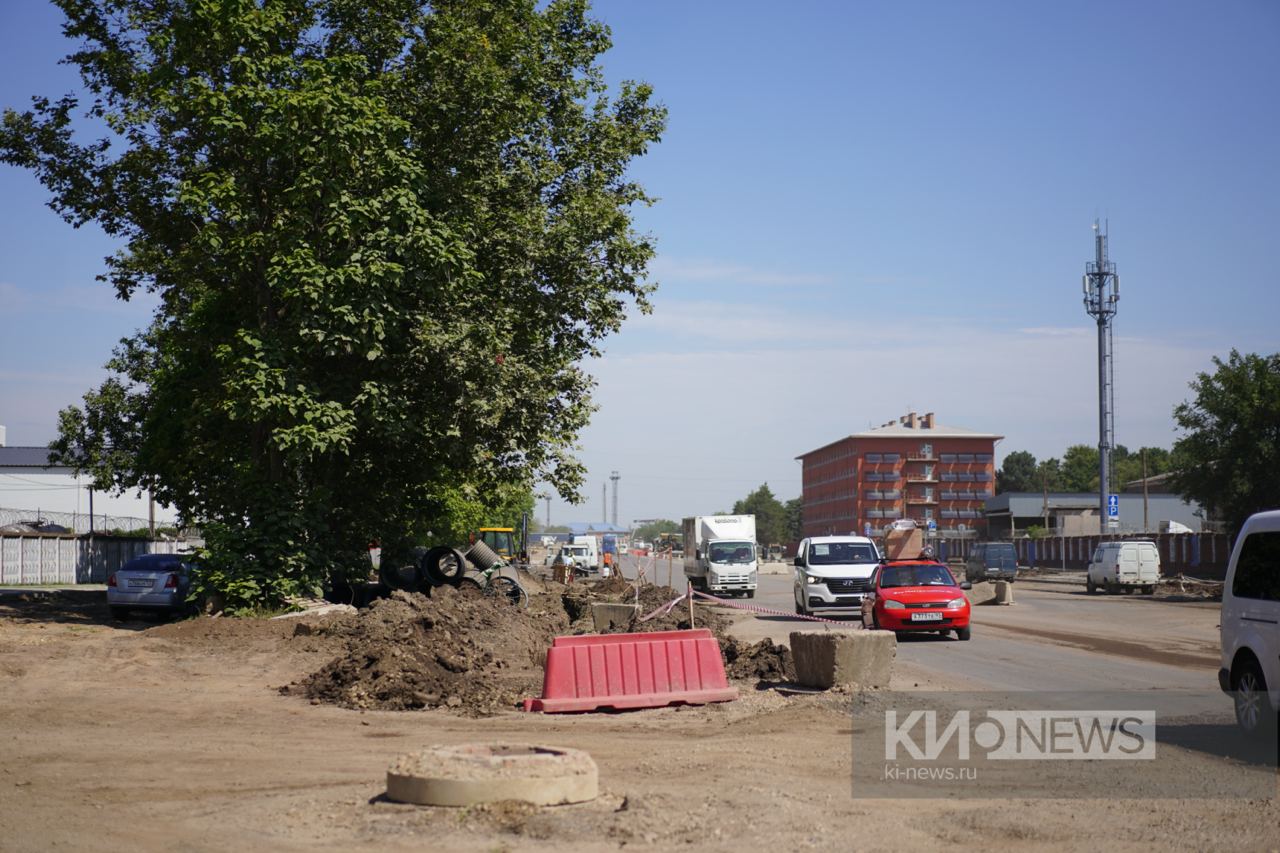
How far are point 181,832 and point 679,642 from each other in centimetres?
735

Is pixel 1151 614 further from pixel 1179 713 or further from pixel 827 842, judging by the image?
pixel 827 842

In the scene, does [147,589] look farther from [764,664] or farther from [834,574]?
[764,664]

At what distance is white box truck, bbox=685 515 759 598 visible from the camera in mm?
47469

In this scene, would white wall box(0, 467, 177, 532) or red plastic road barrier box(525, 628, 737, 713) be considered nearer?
red plastic road barrier box(525, 628, 737, 713)

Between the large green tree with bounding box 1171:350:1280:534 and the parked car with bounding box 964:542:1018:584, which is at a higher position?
the large green tree with bounding box 1171:350:1280:534

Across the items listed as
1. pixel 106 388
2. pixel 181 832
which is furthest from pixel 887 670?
pixel 106 388

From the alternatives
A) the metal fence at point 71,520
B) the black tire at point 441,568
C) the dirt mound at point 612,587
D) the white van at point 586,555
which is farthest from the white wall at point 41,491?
the black tire at point 441,568

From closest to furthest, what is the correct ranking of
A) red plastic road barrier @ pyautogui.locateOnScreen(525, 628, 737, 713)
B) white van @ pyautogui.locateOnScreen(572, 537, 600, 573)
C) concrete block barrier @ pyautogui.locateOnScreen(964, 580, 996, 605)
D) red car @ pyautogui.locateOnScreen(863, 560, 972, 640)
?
red plastic road barrier @ pyautogui.locateOnScreen(525, 628, 737, 713) < red car @ pyautogui.locateOnScreen(863, 560, 972, 640) < concrete block barrier @ pyautogui.locateOnScreen(964, 580, 996, 605) < white van @ pyautogui.locateOnScreen(572, 537, 600, 573)

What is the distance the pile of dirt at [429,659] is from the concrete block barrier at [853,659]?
3.58 metres

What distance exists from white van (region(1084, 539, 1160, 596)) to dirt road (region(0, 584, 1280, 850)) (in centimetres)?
4054

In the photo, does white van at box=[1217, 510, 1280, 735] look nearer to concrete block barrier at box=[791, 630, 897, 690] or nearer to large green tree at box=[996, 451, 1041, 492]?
concrete block barrier at box=[791, 630, 897, 690]

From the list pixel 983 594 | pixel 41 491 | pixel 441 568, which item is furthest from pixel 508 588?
pixel 41 491

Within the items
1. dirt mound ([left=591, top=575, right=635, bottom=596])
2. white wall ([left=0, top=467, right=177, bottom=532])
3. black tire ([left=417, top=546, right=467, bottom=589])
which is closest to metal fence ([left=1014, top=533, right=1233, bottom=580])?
dirt mound ([left=591, top=575, right=635, bottom=596])

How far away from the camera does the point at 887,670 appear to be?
47.6 ft
